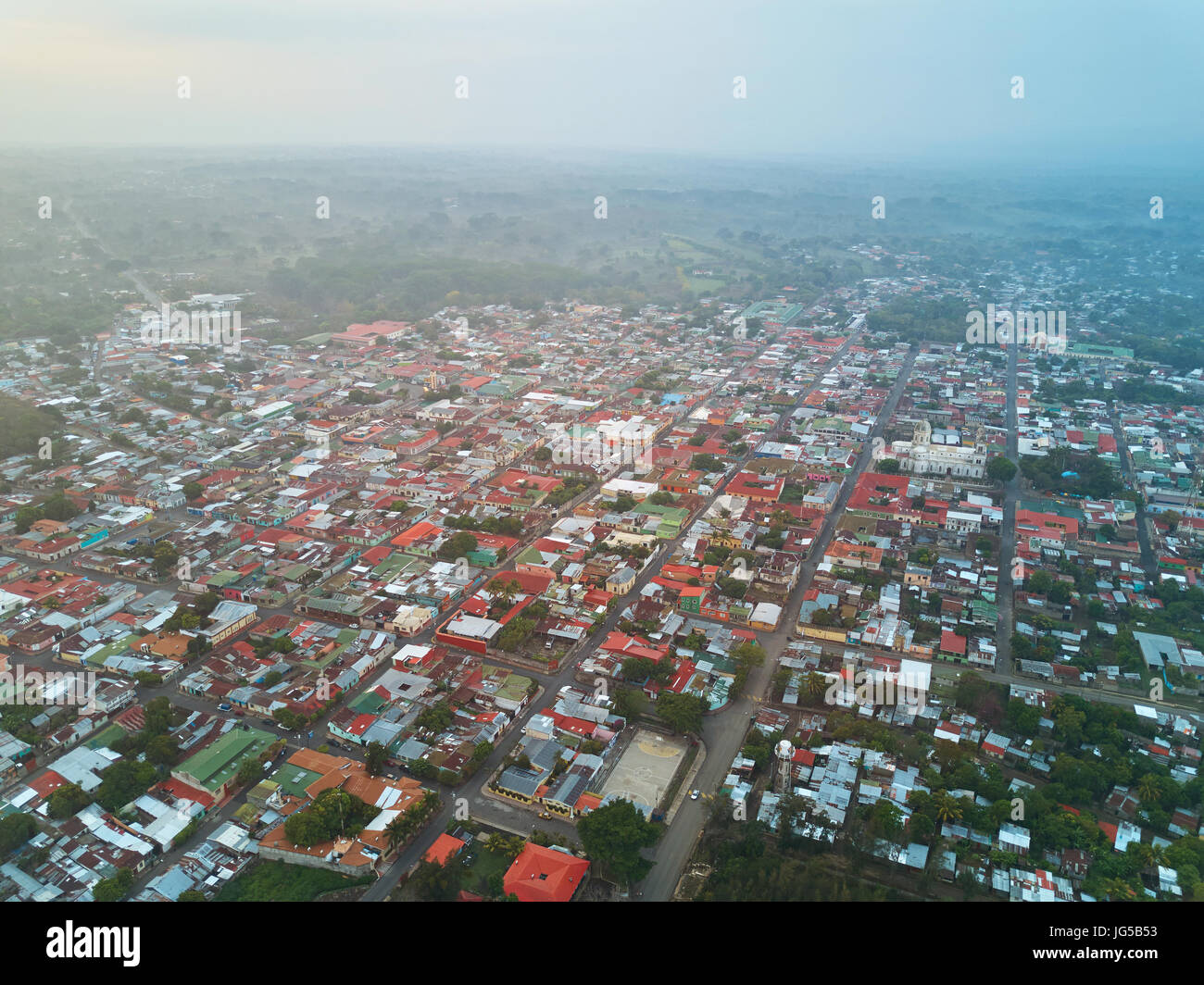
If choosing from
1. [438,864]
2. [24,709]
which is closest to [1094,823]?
[438,864]

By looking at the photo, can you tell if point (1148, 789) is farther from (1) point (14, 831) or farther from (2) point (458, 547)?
(1) point (14, 831)

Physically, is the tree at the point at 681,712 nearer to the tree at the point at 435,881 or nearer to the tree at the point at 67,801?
the tree at the point at 435,881

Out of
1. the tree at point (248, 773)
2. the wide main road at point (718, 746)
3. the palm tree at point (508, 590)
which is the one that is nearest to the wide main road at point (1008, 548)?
the wide main road at point (718, 746)

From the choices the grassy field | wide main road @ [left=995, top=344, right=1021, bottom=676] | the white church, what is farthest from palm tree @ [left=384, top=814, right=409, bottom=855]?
the white church

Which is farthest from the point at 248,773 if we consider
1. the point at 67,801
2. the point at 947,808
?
the point at 947,808

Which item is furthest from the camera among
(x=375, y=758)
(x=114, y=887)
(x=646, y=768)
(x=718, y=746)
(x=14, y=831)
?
(x=718, y=746)
